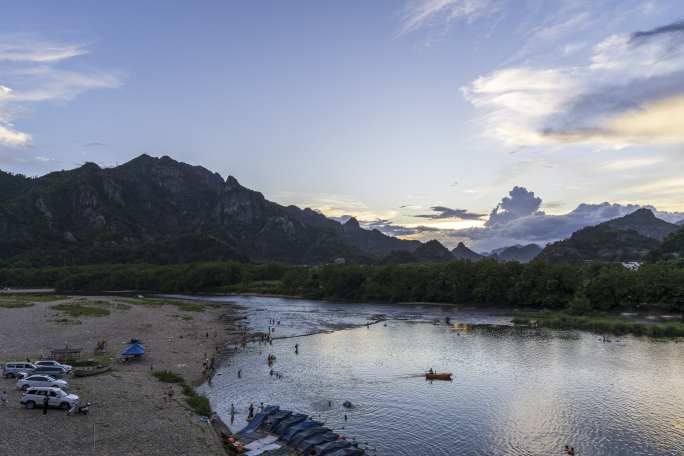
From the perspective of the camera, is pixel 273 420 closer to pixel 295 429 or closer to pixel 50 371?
pixel 295 429

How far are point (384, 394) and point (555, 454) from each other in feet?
73.0

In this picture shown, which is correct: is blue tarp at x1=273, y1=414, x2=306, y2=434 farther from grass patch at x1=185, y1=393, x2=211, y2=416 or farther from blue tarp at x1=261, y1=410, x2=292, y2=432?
grass patch at x1=185, y1=393, x2=211, y2=416

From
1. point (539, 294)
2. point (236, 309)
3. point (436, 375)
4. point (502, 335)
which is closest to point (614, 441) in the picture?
point (436, 375)

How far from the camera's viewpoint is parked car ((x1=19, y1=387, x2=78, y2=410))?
37.8m

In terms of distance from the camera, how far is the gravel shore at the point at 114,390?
1286 inches

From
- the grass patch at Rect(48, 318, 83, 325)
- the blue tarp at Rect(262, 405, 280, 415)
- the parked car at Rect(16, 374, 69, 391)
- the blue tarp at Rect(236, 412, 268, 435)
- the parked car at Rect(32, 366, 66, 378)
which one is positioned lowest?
the blue tarp at Rect(236, 412, 268, 435)

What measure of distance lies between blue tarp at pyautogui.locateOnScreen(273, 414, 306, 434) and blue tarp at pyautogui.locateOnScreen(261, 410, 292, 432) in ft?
1.67

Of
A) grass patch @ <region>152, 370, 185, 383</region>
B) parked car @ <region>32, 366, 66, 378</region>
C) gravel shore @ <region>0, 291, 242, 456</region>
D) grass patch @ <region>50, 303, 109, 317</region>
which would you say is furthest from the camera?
grass patch @ <region>50, 303, 109, 317</region>

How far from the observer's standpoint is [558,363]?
68.6 metres

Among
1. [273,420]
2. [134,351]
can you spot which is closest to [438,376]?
[273,420]

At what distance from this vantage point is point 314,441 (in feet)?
122

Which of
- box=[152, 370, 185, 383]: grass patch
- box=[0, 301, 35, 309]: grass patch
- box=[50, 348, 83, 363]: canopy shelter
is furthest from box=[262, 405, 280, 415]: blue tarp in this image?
box=[0, 301, 35, 309]: grass patch

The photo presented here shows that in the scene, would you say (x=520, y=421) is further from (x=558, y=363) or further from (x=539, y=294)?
(x=539, y=294)

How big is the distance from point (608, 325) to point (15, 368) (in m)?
118
